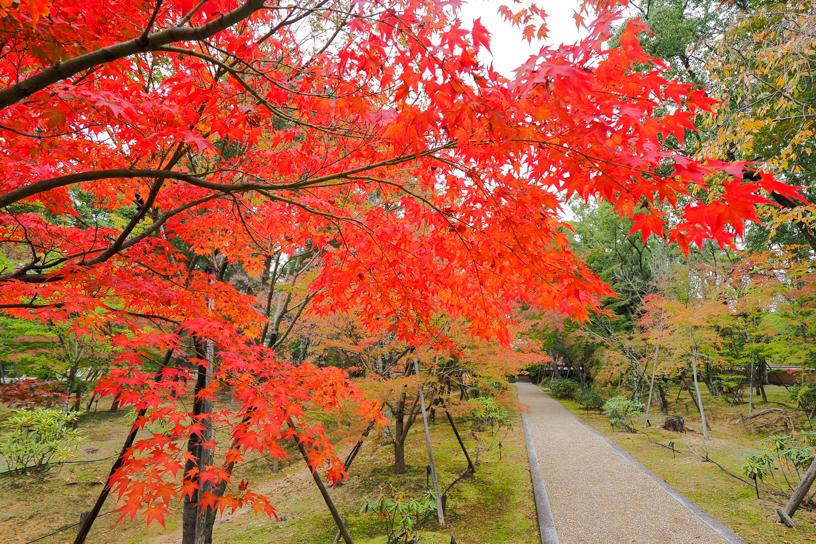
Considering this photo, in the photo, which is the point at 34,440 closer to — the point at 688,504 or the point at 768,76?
the point at 688,504

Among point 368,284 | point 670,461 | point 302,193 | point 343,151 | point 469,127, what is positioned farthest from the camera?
point 670,461

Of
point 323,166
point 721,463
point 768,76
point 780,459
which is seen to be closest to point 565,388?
point 721,463

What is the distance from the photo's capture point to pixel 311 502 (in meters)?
7.11

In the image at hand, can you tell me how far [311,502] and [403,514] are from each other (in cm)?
346

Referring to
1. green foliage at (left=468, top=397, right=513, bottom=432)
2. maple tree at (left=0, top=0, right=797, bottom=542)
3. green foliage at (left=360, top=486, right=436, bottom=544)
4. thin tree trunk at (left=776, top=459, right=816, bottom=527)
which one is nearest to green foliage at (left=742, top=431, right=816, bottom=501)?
thin tree trunk at (left=776, top=459, right=816, bottom=527)

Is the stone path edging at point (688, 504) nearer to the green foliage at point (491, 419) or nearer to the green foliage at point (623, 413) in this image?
the green foliage at point (623, 413)

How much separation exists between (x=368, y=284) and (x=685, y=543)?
5.41 meters

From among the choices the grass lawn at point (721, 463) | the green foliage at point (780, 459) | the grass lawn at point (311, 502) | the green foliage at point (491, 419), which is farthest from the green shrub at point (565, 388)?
the green foliage at point (780, 459)

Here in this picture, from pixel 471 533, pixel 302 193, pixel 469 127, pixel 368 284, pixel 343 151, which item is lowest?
pixel 471 533

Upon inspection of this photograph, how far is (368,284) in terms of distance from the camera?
3.19 metres

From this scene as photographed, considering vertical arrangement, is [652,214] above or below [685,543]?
above

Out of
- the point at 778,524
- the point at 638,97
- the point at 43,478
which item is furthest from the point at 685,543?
the point at 43,478

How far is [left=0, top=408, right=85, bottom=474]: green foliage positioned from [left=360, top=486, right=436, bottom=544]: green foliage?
648 cm

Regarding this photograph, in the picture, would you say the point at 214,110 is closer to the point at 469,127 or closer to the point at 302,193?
the point at 302,193
